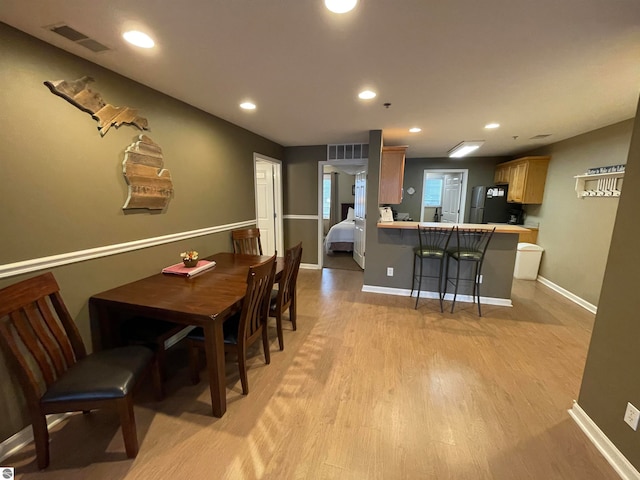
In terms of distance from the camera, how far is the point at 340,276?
4.77 m

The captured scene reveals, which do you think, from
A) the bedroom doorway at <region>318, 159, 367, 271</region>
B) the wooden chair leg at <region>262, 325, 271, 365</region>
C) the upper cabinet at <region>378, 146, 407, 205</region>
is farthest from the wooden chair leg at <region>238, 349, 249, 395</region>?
the bedroom doorway at <region>318, 159, 367, 271</region>

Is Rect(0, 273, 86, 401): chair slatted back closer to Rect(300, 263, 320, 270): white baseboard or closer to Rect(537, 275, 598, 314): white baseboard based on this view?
Rect(300, 263, 320, 270): white baseboard

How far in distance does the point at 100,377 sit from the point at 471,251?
3.73 m

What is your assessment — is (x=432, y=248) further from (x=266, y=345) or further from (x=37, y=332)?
(x=37, y=332)

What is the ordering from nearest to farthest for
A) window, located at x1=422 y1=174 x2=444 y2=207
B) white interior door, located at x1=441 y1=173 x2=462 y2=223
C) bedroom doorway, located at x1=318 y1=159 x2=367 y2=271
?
bedroom doorway, located at x1=318 y1=159 x2=367 y2=271 < white interior door, located at x1=441 y1=173 x2=462 y2=223 < window, located at x1=422 y1=174 x2=444 y2=207

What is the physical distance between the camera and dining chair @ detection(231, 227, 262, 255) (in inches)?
136

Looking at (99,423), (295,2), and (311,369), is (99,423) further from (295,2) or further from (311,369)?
(295,2)

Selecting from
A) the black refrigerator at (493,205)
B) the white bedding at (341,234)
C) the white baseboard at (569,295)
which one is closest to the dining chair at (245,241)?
the white bedding at (341,234)

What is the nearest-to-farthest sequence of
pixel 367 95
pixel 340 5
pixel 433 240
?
1. pixel 340 5
2. pixel 367 95
3. pixel 433 240

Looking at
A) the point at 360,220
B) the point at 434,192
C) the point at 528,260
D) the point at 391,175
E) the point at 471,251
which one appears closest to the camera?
the point at 471,251

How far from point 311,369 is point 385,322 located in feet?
3.90

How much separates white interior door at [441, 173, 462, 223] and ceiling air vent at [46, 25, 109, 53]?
6.60 metres

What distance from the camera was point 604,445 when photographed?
1515 mm

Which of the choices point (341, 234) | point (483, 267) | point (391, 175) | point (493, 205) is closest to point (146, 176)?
point (391, 175)
